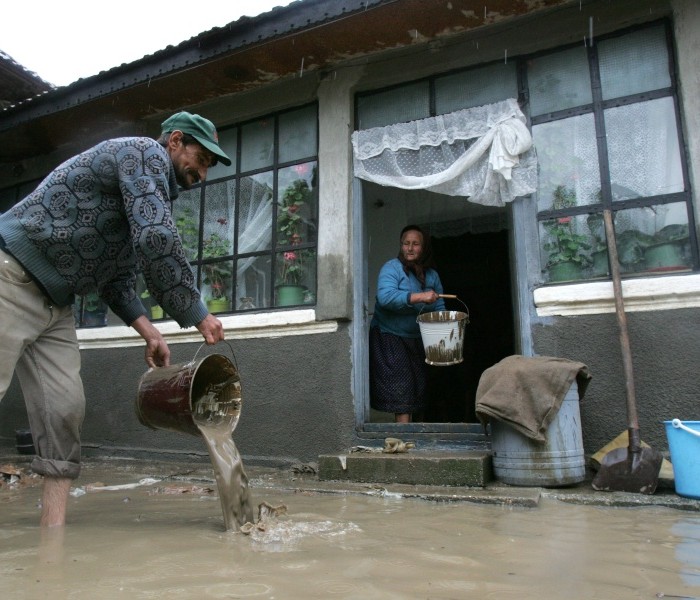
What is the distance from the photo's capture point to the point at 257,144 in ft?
18.7

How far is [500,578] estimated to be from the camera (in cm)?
181

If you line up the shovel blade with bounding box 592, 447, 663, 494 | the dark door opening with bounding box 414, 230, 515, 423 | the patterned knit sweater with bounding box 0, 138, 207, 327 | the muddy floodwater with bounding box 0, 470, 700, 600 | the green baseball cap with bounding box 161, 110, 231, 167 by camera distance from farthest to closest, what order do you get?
1. the dark door opening with bounding box 414, 230, 515, 423
2. the shovel blade with bounding box 592, 447, 663, 494
3. the green baseball cap with bounding box 161, 110, 231, 167
4. the patterned knit sweater with bounding box 0, 138, 207, 327
5. the muddy floodwater with bounding box 0, 470, 700, 600

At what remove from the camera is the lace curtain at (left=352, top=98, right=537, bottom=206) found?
14.4ft

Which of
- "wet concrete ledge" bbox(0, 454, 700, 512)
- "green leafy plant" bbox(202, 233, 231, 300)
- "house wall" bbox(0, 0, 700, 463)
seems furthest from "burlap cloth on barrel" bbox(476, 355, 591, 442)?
"green leafy plant" bbox(202, 233, 231, 300)

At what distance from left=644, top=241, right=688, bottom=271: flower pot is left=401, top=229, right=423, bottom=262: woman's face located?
1885 millimetres

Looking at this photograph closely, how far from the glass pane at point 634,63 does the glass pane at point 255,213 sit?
294cm

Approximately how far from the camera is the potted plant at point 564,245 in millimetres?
4211

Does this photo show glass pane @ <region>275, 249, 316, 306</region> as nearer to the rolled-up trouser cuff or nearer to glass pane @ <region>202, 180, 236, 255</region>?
glass pane @ <region>202, 180, 236, 255</region>

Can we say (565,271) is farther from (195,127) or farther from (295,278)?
(195,127)

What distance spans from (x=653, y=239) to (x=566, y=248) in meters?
0.56

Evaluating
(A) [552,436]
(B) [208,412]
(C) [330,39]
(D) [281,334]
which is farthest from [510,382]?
(C) [330,39]

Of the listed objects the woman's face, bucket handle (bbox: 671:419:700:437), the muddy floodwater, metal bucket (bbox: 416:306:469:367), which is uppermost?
the woman's face

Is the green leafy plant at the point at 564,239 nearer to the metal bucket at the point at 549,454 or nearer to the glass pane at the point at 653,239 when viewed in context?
the glass pane at the point at 653,239

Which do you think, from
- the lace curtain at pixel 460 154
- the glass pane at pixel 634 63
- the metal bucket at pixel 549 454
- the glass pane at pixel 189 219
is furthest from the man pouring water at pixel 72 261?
the glass pane at pixel 189 219
